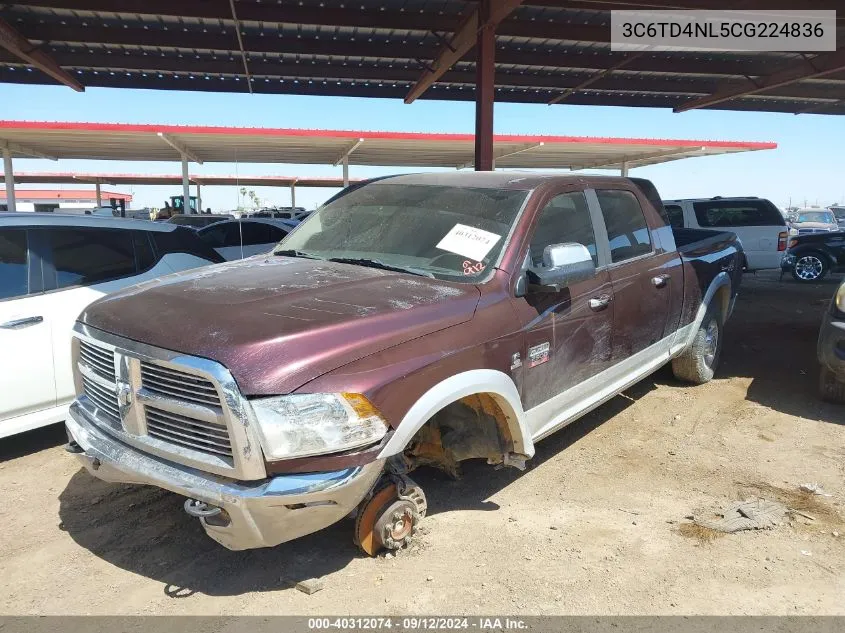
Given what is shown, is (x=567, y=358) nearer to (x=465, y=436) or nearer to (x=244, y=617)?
(x=465, y=436)

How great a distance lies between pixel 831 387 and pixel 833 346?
2.35 feet

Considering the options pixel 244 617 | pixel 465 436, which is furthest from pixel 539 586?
pixel 244 617

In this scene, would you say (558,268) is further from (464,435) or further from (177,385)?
(177,385)

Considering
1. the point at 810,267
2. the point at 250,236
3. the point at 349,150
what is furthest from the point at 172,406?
the point at 349,150

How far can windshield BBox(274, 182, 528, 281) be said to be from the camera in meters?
3.36

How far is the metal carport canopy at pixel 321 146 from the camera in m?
17.9

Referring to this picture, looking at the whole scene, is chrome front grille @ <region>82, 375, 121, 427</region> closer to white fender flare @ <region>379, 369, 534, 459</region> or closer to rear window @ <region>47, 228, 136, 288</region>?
white fender flare @ <region>379, 369, 534, 459</region>

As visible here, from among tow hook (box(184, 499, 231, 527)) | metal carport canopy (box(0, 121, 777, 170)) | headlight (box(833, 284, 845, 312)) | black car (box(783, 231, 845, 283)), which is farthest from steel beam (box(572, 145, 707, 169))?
tow hook (box(184, 499, 231, 527))

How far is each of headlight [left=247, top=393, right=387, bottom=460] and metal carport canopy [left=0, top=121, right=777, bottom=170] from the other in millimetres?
16717

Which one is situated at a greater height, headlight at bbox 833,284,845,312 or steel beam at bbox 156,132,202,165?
steel beam at bbox 156,132,202,165

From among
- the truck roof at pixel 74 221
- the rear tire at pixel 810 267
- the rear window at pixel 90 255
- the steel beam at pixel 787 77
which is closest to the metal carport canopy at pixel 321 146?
the steel beam at pixel 787 77

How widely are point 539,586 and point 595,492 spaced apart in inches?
44.2

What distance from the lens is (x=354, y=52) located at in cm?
1162

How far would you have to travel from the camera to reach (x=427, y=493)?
3793mm
